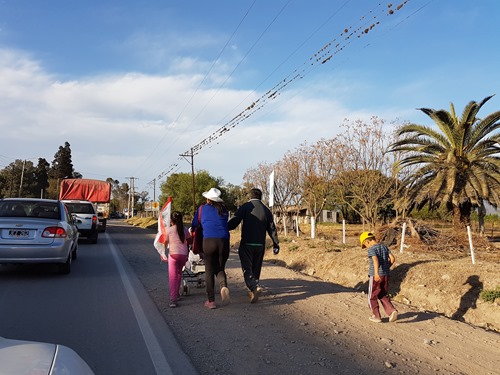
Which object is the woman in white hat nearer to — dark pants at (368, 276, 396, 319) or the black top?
the black top

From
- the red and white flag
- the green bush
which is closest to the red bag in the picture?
the red and white flag

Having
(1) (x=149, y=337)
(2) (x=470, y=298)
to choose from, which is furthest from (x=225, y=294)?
(2) (x=470, y=298)

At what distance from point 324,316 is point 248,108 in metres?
15.3

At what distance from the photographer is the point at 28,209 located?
10516mm

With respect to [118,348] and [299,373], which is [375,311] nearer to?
[299,373]

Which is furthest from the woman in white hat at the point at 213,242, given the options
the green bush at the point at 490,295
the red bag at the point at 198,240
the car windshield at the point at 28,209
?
Answer: the car windshield at the point at 28,209

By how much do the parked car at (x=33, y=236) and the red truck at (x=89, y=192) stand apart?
16033 mm

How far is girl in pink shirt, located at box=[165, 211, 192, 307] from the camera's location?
24.4 feet

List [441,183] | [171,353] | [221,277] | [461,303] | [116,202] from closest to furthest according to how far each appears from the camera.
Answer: [171,353], [221,277], [461,303], [441,183], [116,202]

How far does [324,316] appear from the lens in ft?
22.4

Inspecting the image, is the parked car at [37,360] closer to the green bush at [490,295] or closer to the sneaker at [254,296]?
the sneaker at [254,296]

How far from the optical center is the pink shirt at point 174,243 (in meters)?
7.55

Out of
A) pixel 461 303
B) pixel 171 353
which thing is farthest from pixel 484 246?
pixel 171 353

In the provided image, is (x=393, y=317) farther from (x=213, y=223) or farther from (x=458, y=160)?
(x=458, y=160)
